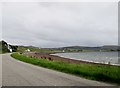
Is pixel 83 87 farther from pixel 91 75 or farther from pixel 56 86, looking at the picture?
pixel 91 75

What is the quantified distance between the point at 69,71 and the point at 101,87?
9557mm

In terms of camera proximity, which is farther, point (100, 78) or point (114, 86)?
point (100, 78)

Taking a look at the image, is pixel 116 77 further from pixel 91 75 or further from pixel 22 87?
pixel 22 87

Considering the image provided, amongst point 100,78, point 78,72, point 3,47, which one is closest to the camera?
point 100,78

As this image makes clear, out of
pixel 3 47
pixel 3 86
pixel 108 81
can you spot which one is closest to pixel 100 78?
pixel 108 81

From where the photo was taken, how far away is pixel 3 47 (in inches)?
6875

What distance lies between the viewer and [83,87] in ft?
47.9

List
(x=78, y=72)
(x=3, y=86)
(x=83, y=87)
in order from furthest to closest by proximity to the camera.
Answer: (x=78, y=72) → (x=3, y=86) → (x=83, y=87)

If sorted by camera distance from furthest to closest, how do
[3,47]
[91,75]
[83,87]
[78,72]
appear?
[3,47] < [78,72] < [91,75] < [83,87]

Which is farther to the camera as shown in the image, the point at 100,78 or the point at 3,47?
the point at 3,47

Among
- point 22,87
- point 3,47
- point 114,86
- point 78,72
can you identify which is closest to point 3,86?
point 22,87

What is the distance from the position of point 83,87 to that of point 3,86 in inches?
172

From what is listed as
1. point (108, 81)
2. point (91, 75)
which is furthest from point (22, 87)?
point (91, 75)

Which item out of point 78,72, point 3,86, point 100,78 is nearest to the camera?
point 3,86
